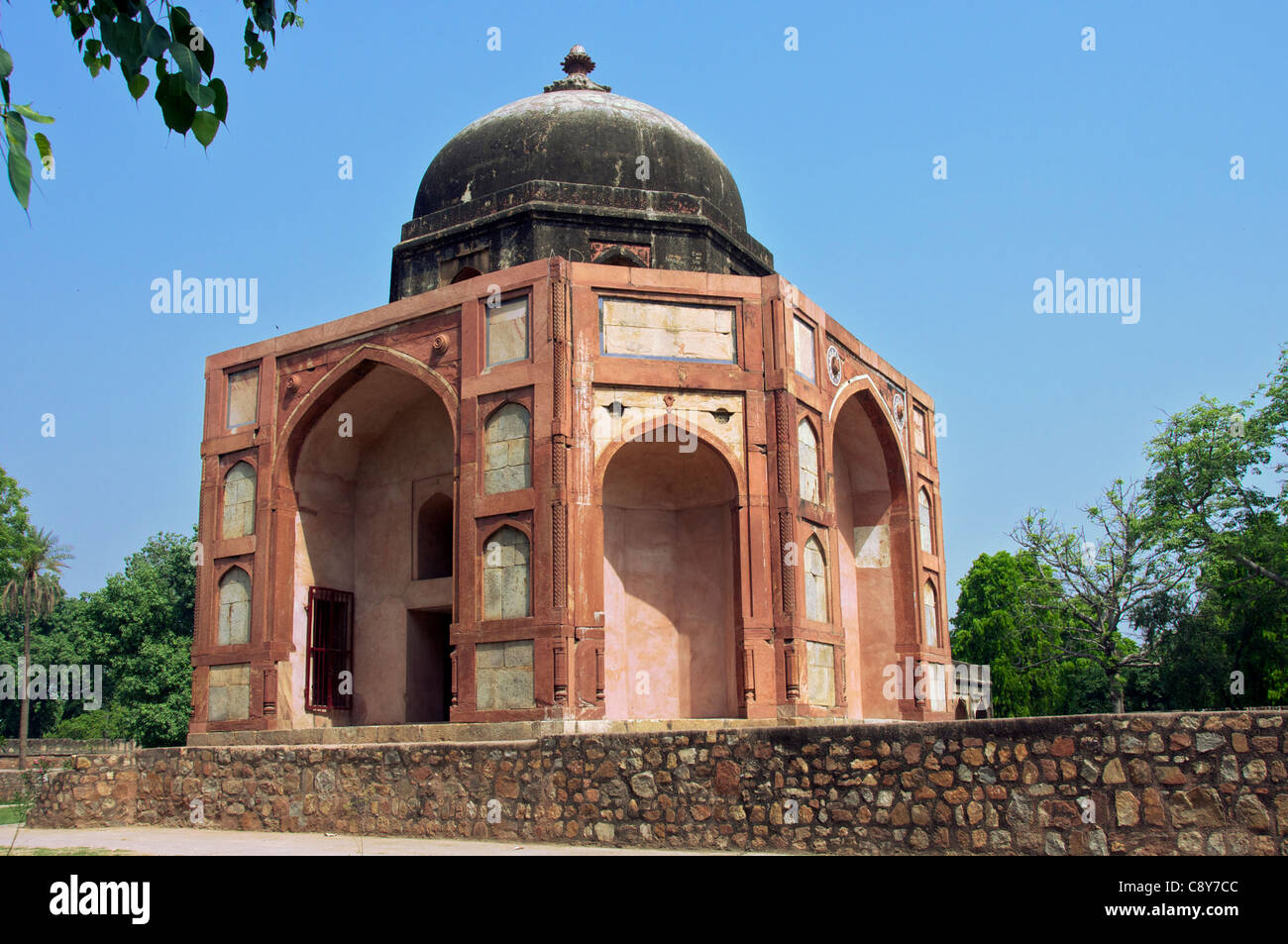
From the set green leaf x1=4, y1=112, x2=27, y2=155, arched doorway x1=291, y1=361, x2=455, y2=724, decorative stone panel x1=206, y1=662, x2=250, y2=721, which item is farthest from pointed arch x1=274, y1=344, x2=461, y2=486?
green leaf x1=4, y1=112, x2=27, y2=155

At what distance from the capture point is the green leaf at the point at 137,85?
3457 millimetres

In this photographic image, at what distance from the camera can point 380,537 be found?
16156 millimetres

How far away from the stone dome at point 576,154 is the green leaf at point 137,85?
40.9ft

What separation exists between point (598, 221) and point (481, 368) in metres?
3.12

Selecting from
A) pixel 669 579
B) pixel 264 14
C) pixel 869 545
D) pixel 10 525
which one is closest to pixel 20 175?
pixel 264 14

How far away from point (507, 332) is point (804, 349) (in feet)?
11.6

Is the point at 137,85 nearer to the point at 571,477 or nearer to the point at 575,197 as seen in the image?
the point at 571,477

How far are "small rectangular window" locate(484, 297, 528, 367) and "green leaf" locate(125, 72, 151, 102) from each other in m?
9.85

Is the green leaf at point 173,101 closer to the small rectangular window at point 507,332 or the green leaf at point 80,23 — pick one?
the green leaf at point 80,23

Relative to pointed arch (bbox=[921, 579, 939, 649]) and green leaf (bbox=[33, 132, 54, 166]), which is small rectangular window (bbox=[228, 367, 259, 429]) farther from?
green leaf (bbox=[33, 132, 54, 166])

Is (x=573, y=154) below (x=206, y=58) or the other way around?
the other way around

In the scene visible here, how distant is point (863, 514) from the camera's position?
17.4 metres

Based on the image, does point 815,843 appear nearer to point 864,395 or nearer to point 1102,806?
point 1102,806
